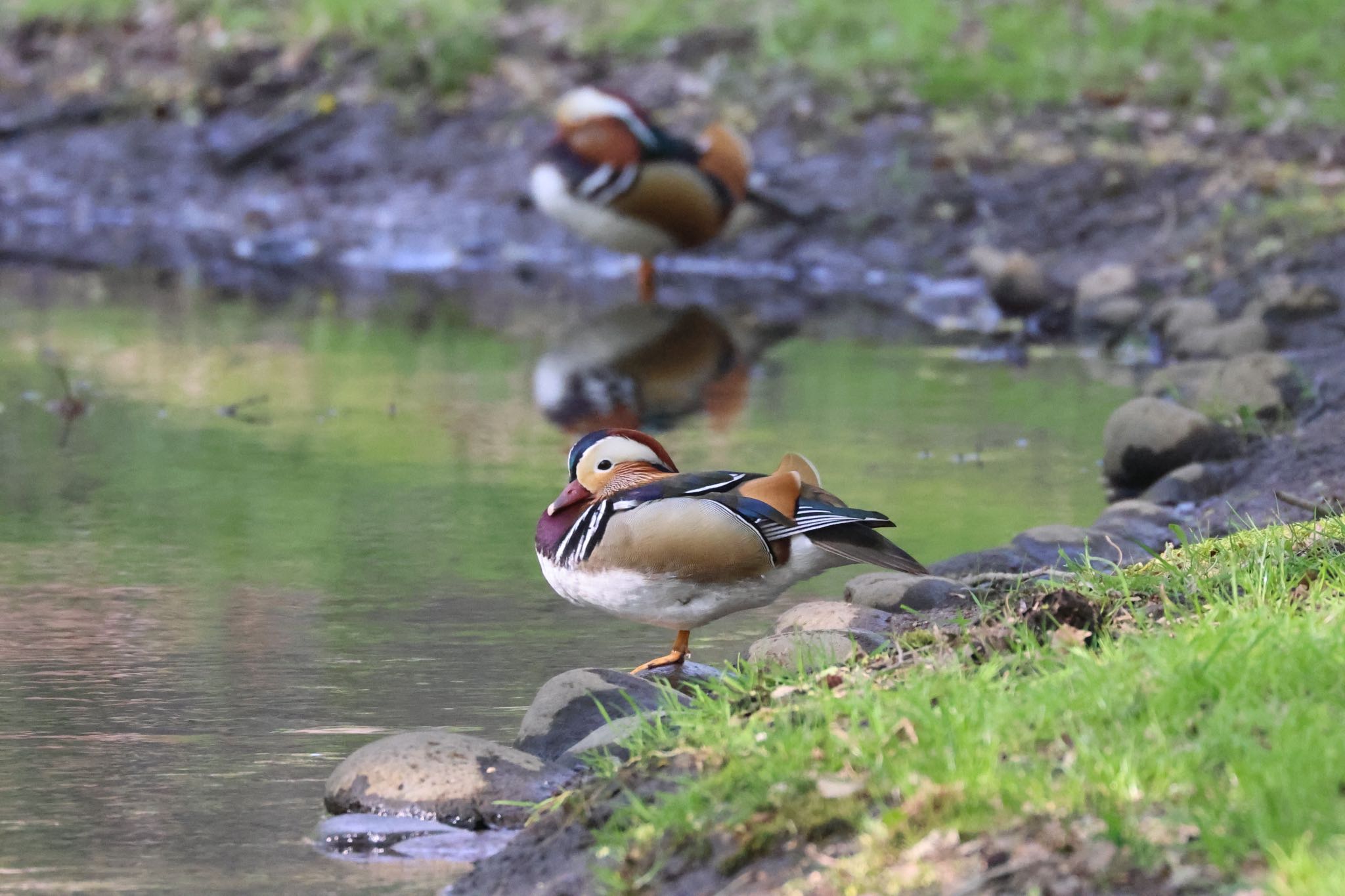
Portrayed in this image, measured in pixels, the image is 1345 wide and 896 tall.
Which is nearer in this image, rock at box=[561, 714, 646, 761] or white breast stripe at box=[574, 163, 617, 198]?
rock at box=[561, 714, 646, 761]

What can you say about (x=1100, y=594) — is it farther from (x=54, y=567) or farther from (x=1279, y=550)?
(x=54, y=567)

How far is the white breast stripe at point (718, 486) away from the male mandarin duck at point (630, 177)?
893cm

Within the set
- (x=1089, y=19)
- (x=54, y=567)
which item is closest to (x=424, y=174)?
(x=1089, y=19)

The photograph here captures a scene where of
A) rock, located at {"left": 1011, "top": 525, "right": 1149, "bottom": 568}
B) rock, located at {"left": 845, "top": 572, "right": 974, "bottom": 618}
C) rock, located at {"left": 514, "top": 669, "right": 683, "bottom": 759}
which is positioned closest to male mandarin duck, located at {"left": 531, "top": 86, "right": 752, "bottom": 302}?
rock, located at {"left": 1011, "top": 525, "right": 1149, "bottom": 568}

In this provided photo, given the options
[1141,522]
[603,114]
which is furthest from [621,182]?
[1141,522]

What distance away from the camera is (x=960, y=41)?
19.5 m

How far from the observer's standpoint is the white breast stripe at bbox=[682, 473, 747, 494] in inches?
240

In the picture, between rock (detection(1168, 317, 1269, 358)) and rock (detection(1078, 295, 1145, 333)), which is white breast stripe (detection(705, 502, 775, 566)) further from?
rock (detection(1078, 295, 1145, 333))

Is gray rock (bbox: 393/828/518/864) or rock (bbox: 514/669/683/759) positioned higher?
rock (bbox: 514/669/683/759)

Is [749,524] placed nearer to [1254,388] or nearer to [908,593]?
[908,593]

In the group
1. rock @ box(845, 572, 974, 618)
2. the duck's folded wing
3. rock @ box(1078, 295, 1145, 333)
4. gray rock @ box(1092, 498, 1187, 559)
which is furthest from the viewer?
rock @ box(1078, 295, 1145, 333)

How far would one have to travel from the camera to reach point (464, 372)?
1281cm

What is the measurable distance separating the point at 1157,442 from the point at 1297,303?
13.9 feet

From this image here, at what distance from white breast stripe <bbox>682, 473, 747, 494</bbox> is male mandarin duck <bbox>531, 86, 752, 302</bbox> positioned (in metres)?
8.93
